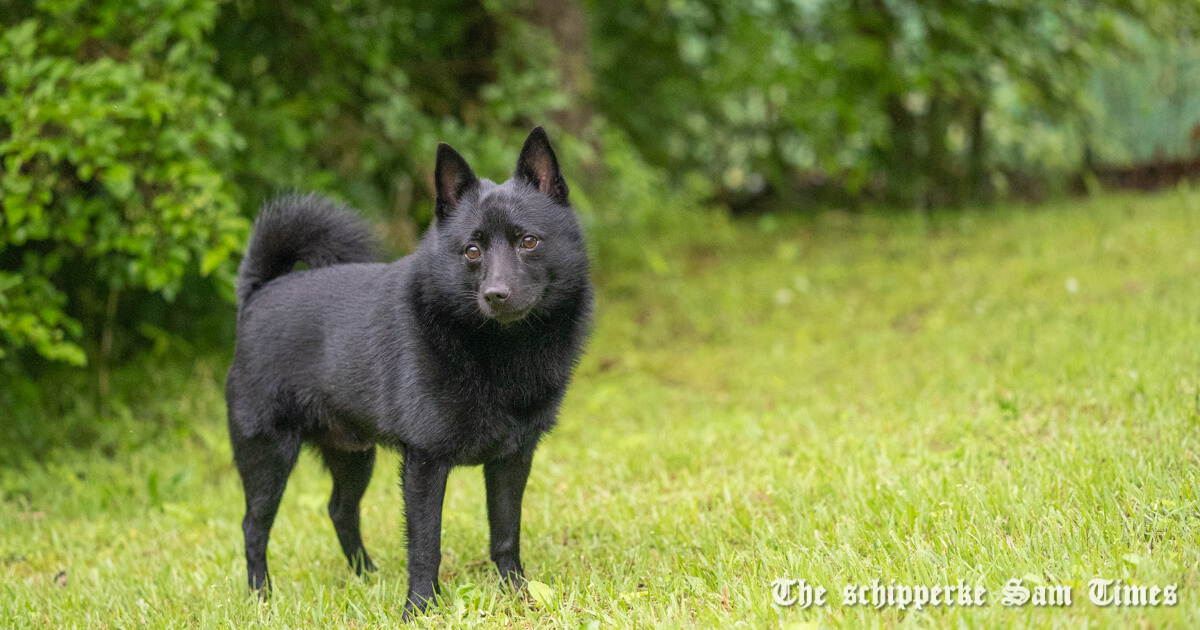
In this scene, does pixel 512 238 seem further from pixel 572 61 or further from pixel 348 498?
pixel 572 61

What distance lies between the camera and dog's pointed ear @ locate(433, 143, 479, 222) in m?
3.09

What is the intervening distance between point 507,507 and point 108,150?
2786 mm

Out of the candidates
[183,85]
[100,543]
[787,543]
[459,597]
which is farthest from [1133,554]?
[183,85]

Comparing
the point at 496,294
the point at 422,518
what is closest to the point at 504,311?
the point at 496,294

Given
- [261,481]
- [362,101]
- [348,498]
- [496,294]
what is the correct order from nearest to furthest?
[496,294], [261,481], [348,498], [362,101]

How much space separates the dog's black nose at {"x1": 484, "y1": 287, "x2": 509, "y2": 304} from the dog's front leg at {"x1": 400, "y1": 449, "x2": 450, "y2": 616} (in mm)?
559

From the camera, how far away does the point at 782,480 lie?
380 centimetres

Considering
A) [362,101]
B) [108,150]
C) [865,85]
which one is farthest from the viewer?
[865,85]

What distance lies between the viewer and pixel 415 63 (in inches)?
296

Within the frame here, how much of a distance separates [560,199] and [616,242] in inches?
205

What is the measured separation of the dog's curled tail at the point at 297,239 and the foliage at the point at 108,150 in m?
1.01

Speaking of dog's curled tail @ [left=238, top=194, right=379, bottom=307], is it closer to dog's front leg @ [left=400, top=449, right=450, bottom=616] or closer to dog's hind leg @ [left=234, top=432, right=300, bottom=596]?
dog's hind leg @ [left=234, top=432, right=300, bottom=596]

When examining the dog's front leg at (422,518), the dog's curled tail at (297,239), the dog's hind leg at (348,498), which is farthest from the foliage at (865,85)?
the dog's front leg at (422,518)

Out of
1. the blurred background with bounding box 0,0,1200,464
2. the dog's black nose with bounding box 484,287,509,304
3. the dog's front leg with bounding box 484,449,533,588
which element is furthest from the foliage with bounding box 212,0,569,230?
the dog's black nose with bounding box 484,287,509,304
